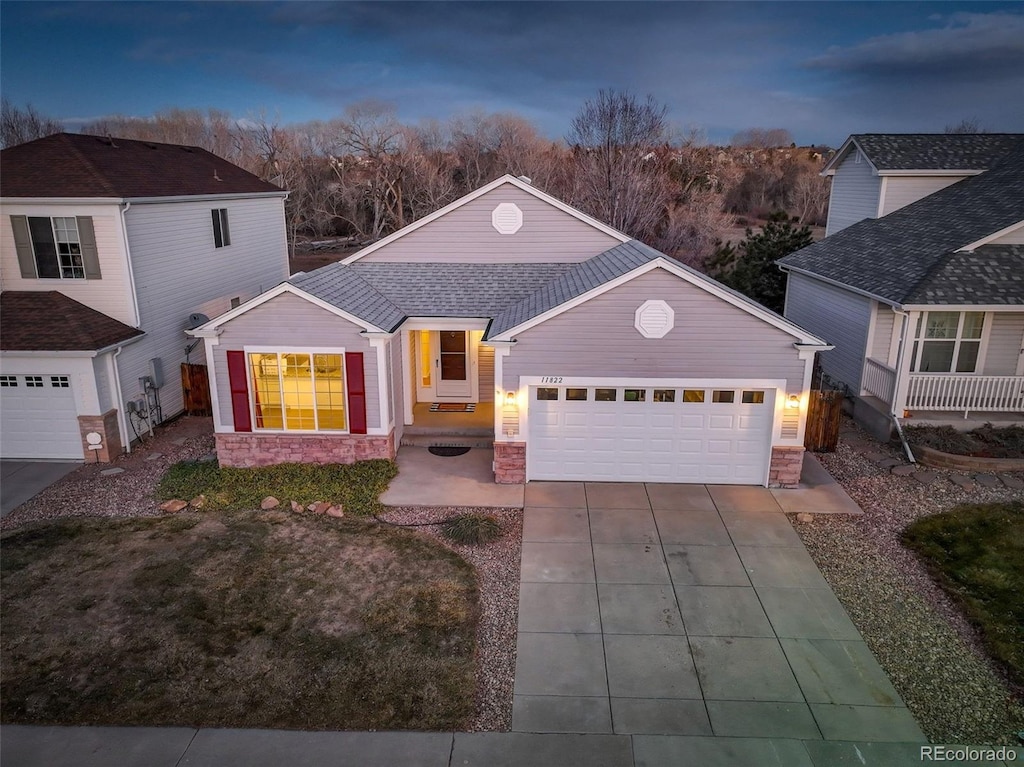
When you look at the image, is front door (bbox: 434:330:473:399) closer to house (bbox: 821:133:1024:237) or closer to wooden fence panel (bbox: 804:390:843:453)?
wooden fence panel (bbox: 804:390:843:453)

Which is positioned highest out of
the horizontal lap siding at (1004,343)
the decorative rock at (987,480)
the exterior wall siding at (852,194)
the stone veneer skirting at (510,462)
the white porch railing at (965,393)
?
the exterior wall siding at (852,194)

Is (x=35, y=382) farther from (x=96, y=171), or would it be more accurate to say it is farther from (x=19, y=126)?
(x=19, y=126)

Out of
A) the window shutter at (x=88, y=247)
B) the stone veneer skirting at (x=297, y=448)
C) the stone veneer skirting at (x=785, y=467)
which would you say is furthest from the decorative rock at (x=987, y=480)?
the window shutter at (x=88, y=247)

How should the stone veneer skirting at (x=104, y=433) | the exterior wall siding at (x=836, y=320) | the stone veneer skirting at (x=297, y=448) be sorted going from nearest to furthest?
the stone veneer skirting at (x=297, y=448), the stone veneer skirting at (x=104, y=433), the exterior wall siding at (x=836, y=320)

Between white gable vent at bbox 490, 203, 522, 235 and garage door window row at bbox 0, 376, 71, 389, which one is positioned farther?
white gable vent at bbox 490, 203, 522, 235

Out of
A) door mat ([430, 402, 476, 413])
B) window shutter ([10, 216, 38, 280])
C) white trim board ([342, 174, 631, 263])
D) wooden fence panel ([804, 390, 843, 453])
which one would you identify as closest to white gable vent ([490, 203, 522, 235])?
white trim board ([342, 174, 631, 263])

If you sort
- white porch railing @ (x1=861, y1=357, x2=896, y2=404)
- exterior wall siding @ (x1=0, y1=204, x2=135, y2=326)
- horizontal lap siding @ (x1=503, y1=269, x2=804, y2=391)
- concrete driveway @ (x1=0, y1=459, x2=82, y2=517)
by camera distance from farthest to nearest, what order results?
white porch railing @ (x1=861, y1=357, x2=896, y2=404) < exterior wall siding @ (x1=0, y1=204, x2=135, y2=326) < concrete driveway @ (x1=0, y1=459, x2=82, y2=517) < horizontal lap siding @ (x1=503, y1=269, x2=804, y2=391)

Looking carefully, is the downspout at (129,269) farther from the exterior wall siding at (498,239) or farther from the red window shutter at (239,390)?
the exterior wall siding at (498,239)

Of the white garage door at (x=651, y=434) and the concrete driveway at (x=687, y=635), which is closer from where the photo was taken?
the concrete driveway at (x=687, y=635)
